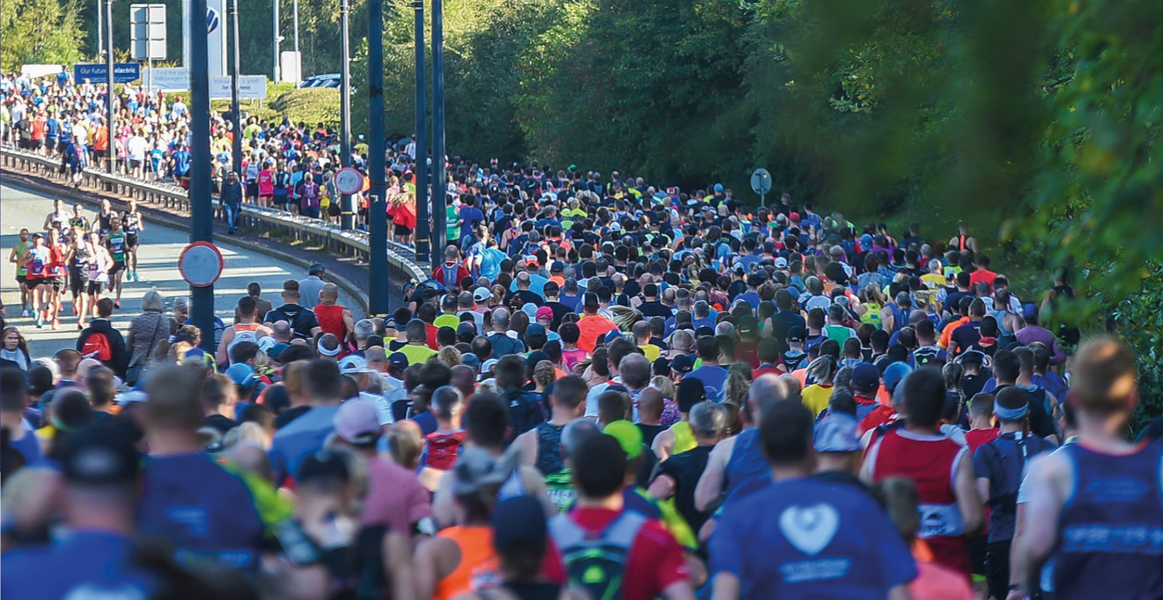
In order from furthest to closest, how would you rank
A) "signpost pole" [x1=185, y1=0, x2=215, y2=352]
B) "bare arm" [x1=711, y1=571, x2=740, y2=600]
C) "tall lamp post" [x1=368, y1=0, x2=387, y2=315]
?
1. "tall lamp post" [x1=368, y1=0, x2=387, y2=315]
2. "signpost pole" [x1=185, y1=0, x2=215, y2=352]
3. "bare arm" [x1=711, y1=571, x2=740, y2=600]

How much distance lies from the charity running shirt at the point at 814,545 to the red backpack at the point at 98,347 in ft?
33.3

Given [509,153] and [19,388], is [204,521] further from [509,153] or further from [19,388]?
[509,153]

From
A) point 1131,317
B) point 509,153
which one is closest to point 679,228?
point 1131,317

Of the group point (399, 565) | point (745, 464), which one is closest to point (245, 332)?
point (745, 464)

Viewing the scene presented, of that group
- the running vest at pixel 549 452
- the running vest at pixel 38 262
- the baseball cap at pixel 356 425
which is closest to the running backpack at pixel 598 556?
the baseball cap at pixel 356 425

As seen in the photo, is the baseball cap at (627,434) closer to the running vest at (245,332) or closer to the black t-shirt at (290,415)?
the black t-shirt at (290,415)

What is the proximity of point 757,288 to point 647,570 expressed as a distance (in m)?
10.5

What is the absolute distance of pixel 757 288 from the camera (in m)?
15.5

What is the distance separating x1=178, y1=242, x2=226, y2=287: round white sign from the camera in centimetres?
1562

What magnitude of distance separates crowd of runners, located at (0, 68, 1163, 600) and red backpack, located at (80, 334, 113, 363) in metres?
1.81

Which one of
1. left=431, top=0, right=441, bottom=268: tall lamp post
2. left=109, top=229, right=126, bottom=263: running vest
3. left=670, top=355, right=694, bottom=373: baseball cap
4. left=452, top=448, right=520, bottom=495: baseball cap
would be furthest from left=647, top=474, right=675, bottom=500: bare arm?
left=109, top=229, right=126, bottom=263: running vest

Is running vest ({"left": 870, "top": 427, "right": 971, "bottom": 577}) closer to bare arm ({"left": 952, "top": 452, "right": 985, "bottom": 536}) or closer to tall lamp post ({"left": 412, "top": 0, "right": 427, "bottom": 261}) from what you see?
bare arm ({"left": 952, "top": 452, "right": 985, "bottom": 536})

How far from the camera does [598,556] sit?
5.19 m

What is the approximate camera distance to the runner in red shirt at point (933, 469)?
257 inches
